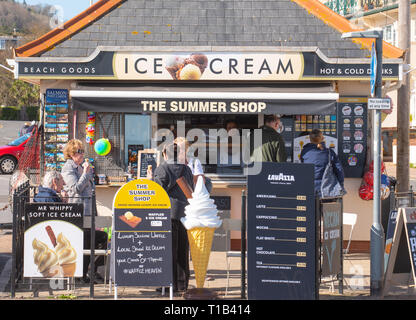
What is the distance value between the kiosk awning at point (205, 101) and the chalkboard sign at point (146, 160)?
2.63 feet

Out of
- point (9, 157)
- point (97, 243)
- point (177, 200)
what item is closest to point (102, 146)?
point (97, 243)

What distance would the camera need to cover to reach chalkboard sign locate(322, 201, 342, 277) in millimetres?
7938

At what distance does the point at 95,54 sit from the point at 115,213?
3798mm

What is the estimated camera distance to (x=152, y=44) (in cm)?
1105

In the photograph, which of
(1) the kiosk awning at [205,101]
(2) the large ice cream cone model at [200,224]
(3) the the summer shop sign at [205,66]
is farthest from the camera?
(3) the the summer shop sign at [205,66]

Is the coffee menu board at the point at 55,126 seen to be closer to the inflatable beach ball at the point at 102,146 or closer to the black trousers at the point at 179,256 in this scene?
the inflatable beach ball at the point at 102,146

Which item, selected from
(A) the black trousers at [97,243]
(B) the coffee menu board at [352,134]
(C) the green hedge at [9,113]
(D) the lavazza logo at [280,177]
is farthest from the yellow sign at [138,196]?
(C) the green hedge at [9,113]

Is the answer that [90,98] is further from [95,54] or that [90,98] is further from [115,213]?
[115,213]

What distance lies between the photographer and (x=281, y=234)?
24.6 ft

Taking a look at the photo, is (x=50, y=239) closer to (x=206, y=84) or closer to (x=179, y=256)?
(x=179, y=256)

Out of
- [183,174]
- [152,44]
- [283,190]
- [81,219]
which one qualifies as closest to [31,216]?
[81,219]

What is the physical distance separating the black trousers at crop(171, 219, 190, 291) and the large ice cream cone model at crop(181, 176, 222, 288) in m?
0.20

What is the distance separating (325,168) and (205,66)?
2501 millimetres

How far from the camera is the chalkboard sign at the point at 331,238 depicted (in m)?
7.94
